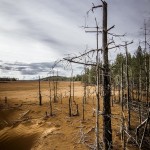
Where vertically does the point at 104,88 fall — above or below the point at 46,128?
above

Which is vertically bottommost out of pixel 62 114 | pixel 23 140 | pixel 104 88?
pixel 23 140

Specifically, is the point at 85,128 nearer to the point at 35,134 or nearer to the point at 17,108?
the point at 35,134

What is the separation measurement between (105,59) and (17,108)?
54.0 ft

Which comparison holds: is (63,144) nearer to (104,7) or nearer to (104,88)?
(104,88)

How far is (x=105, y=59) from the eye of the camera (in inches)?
438

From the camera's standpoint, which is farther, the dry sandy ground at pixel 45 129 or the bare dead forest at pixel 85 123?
the dry sandy ground at pixel 45 129

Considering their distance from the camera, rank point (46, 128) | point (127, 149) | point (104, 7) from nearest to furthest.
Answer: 1. point (104, 7)
2. point (127, 149)
3. point (46, 128)

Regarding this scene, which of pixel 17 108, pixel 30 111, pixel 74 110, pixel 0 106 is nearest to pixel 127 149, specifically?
pixel 74 110

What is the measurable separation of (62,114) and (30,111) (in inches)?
147

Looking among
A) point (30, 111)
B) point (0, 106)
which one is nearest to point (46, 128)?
point (30, 111)

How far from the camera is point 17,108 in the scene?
80.9 feet

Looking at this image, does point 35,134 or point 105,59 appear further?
point 35,134

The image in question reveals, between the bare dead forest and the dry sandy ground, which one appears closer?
the bare dead forest

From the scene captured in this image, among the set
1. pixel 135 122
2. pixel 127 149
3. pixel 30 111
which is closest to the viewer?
pixel 127 149
